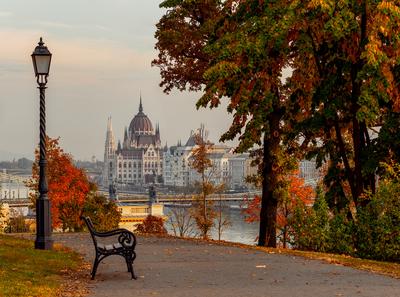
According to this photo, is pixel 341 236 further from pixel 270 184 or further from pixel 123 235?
pixel 123 235

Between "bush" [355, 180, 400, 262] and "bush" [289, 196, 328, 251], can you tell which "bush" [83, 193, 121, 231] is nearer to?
"bush" [289, 196, 328, 251]

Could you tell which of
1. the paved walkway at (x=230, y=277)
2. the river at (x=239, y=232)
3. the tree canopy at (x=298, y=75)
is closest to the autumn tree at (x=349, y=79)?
the tree canopy at (x=298, y=75)

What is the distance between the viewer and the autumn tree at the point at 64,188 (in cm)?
4831

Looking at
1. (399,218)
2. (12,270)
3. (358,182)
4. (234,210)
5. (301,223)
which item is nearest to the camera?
(12,270)

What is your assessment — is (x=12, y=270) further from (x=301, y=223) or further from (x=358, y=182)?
(x=358, y=182)

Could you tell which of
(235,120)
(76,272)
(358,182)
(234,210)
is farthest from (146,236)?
(234,210)

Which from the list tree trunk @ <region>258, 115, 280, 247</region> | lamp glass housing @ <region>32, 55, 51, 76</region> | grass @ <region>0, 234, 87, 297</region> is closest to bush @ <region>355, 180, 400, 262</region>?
tree trunk @ <region>258, 115, 280, 247</region>

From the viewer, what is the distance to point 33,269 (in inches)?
537

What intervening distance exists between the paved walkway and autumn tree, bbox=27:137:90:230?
31.4 m

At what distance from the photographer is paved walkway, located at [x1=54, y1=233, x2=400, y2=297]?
37.3 feet

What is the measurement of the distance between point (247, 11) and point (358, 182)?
5724 mm

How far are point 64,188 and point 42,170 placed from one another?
3170 centimetres

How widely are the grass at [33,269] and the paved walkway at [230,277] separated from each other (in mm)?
562

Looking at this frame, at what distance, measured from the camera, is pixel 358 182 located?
72.3 ft
